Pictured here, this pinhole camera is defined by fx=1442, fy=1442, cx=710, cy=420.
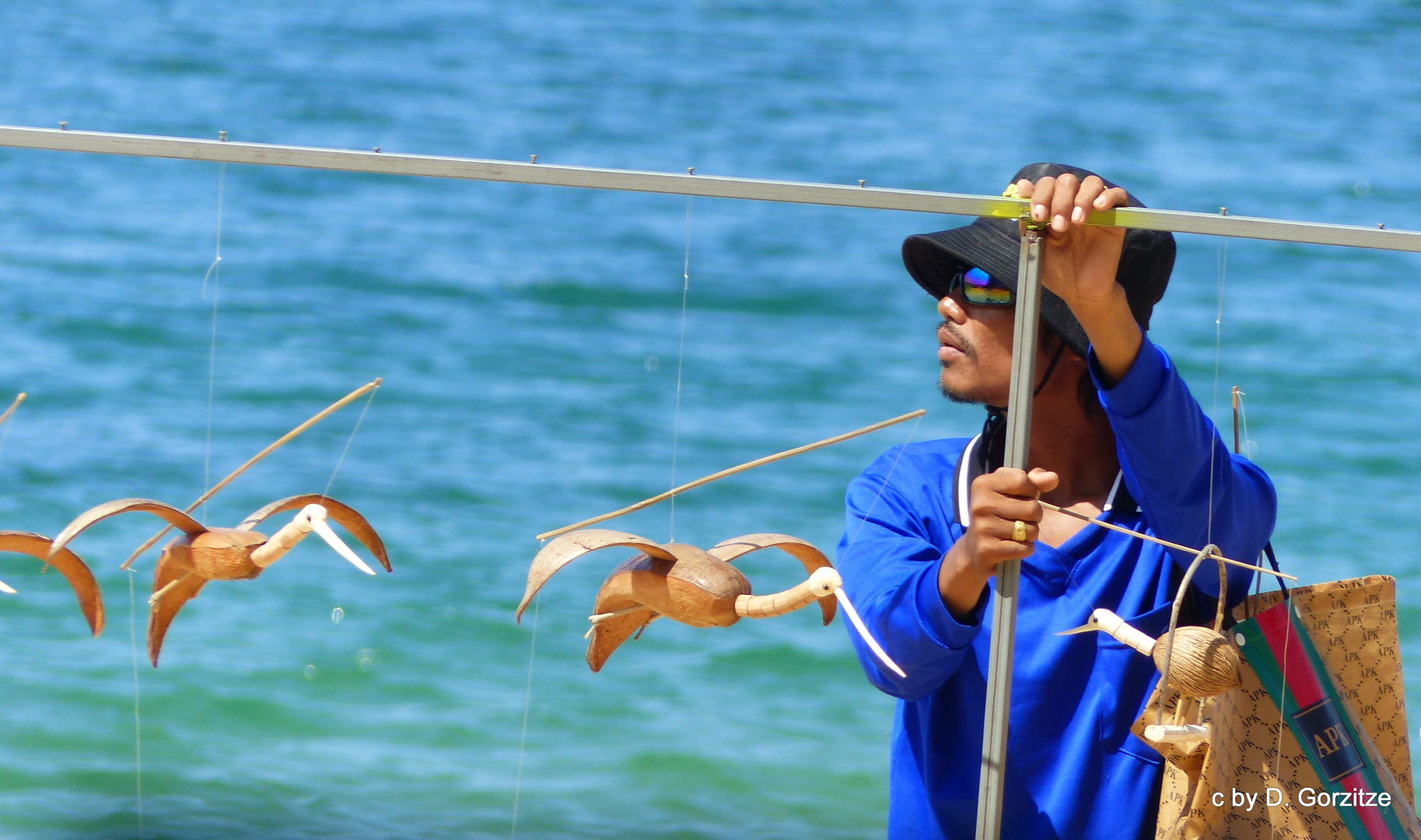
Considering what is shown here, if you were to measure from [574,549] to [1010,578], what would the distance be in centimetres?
47

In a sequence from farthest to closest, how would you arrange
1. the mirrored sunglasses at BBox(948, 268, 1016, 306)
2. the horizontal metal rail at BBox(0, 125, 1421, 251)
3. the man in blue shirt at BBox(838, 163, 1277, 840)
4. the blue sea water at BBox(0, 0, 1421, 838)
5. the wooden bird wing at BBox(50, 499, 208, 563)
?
the blue sea water at BBox(0, 0, 1421, 838), the mirrored sunglasses at BBox(948, 268, 1016, 306), the wooden bird wing at BBox(50, 499, 208, 563), the man in blue shirt at BBox(838, 163, 1277, 840), the horizontal metal rail at BBox(0, 125, 1421, 251)

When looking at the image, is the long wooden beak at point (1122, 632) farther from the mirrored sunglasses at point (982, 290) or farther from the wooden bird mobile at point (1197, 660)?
the mirrored sunglasses at point (982, 290)

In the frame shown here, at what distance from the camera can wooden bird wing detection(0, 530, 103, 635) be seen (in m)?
1.71

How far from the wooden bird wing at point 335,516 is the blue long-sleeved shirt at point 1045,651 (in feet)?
1.85

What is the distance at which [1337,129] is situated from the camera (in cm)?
904

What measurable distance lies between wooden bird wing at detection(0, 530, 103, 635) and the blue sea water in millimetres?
968

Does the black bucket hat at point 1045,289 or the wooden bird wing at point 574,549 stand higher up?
the black bucket hat at point 1045,289

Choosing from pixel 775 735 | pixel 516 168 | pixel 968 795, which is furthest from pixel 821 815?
pixel 516 168

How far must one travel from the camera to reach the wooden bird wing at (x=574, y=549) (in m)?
1.56

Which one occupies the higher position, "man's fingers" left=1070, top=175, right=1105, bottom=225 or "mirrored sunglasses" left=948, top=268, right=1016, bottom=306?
"man's fingers" left=1070, top=175, right=1105, bottom=225

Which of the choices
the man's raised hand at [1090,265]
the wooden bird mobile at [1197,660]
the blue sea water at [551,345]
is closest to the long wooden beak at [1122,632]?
the wooden bird mobile at [1197,660]

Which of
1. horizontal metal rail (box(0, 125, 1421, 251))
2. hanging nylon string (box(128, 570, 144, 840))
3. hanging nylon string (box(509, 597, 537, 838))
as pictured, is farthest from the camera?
hanging nylon string (box(509, 597, 537, 838))

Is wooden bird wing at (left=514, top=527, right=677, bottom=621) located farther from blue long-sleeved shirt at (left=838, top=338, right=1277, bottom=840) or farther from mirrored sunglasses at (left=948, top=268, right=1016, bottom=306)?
mirrored sunglasses at (left=948, top=268, right=1016, bottom=306)

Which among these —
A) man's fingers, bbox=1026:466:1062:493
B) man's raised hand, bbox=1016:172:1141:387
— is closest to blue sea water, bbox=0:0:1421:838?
man's raised hand, bbox=1016:172:1141:387
